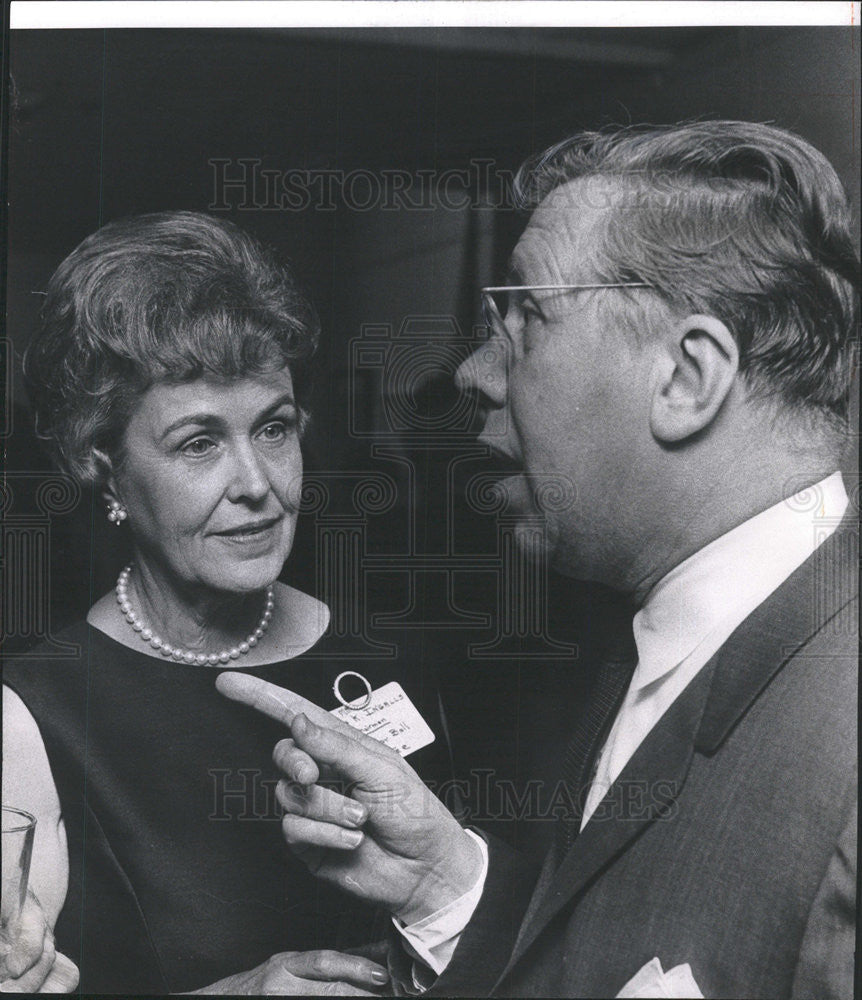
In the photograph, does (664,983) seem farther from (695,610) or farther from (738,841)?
(695,610)

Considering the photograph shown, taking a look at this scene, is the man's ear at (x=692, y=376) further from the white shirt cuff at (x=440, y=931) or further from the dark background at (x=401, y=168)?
the white shirt cuff at (x=440, y=931)

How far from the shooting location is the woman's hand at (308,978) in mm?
2801

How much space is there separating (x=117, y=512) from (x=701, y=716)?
159 centimetres

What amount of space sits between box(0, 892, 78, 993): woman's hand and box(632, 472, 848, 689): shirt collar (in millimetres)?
1738

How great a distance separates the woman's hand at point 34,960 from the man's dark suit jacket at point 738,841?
125cm

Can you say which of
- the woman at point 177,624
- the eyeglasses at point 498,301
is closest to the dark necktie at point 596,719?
the woman at point 177,624

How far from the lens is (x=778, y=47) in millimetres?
2814

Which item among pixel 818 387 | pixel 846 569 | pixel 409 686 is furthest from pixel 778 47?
pixel 409 686

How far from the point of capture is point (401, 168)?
9.29ft

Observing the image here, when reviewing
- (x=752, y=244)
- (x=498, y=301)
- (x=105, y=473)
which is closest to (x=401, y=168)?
(x=498, y=301)

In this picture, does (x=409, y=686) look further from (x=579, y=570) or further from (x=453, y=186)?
(x=453, y=186)

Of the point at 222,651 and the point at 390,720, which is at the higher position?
the point at 222,651

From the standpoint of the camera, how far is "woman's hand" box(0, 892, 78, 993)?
2.87 meters

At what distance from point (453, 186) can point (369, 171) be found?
0.23m
